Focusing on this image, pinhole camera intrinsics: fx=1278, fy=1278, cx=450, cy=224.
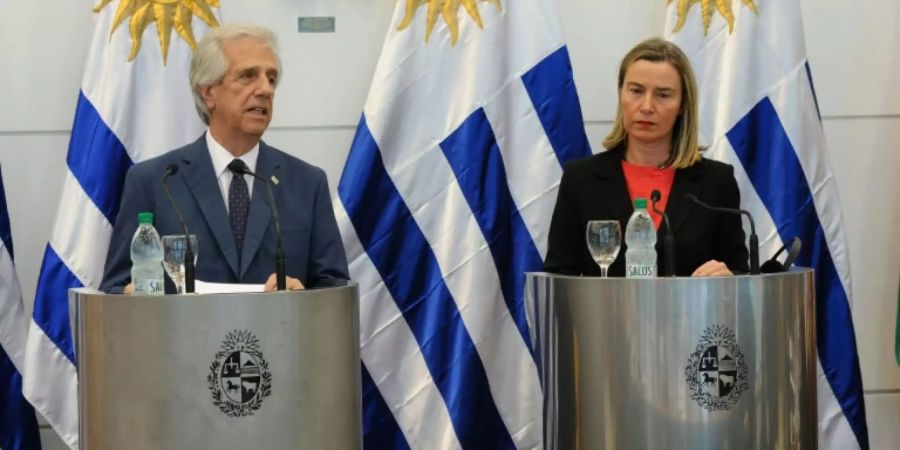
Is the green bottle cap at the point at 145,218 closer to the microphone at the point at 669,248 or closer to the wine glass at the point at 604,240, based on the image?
the wine glass at the point at 604,240

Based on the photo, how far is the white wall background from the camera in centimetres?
426

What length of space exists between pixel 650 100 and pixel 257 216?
3.45ft

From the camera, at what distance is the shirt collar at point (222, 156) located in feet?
10.3

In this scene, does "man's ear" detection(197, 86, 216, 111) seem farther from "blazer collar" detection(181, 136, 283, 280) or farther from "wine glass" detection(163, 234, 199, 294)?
"wine glass" detection(163, 234, 199, 294)

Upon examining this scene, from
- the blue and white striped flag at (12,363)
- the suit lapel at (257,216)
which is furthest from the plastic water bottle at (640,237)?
the blue and white striped flag at (12,363)

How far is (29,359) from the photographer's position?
3.96 meters

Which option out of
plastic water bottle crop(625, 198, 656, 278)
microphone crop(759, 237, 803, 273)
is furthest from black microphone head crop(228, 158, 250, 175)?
microphone crop(759, 237, 803, 273)

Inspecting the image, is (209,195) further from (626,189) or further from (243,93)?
(626,189)

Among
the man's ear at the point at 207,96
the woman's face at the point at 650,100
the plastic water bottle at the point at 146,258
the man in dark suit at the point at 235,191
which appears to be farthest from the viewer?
the woman's face at the point at 650,100

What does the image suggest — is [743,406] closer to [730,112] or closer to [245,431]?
[245,431]

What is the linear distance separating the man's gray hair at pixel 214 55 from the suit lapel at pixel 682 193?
1.05m

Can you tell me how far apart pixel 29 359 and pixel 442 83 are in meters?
1.55

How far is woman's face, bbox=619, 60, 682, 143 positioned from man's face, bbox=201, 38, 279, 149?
3.01 feet

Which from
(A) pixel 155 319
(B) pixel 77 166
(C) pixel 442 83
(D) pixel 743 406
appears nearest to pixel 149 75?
(B) pixel 77 166
